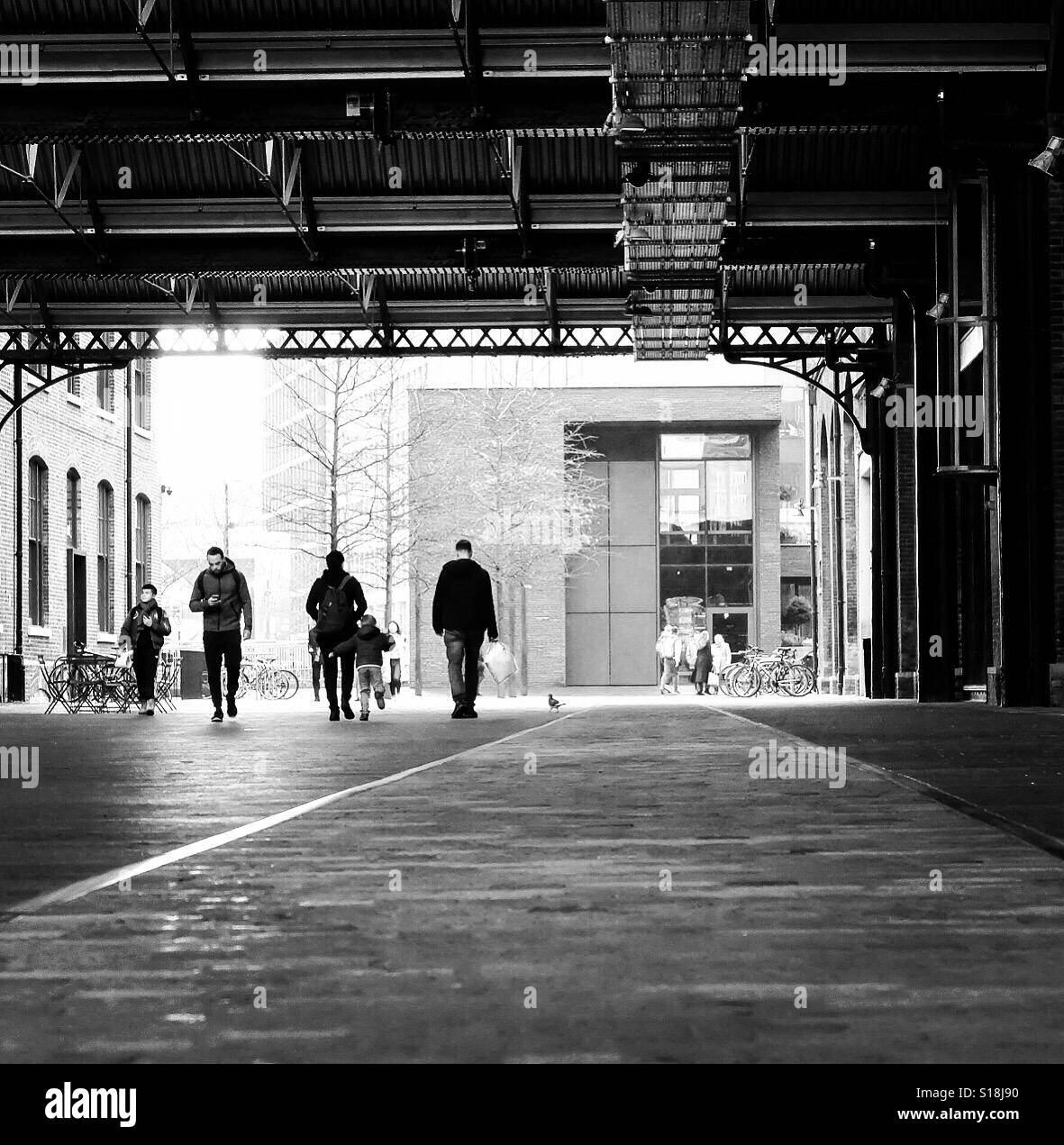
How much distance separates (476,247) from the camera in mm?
23531

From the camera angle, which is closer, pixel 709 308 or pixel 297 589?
pixel 709 308

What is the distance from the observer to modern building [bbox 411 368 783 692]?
52800 mm

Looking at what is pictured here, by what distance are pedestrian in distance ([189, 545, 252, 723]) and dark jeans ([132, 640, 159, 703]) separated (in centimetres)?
310

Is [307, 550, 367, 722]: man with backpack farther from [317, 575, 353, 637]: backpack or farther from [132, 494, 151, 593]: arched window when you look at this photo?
[132, 494, 151, 593]: arched window

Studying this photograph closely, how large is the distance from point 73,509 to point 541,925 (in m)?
33.3

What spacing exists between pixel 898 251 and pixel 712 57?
397 inches

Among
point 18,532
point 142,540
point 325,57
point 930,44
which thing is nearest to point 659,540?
point 142,540

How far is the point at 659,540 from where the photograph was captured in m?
53.8

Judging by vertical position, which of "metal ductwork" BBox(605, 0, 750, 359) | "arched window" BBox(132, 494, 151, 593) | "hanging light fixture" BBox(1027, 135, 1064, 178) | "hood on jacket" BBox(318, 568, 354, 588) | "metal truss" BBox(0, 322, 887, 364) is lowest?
"hood on jacket" BBox(318, 568, 354, 588)

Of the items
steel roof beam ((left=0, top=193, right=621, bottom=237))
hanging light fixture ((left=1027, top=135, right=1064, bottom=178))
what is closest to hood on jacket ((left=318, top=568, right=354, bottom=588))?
steel roof beam ((left=0, top=193, right=621, bottom=237))

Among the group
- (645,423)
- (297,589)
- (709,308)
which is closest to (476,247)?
(709,308)

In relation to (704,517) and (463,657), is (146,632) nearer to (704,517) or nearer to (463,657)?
(463,657)

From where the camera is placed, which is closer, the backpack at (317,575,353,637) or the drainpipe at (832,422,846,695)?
the backpack at (317,575,353,637)
